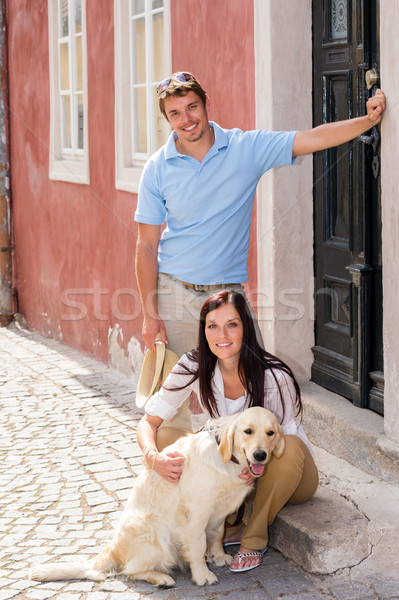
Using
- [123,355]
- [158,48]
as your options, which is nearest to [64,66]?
[158,48]

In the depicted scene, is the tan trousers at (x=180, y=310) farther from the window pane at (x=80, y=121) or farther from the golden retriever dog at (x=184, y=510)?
the window pane at (x=80, y=121)

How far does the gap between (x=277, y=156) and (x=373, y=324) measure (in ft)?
3.81

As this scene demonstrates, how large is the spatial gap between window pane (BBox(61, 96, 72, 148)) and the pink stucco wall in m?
0.41

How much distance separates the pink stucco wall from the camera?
6.49 metres

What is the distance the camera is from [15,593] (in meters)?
4.26

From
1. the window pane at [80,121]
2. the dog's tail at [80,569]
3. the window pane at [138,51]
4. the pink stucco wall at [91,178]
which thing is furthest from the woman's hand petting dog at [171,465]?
the window pane at [80,121]

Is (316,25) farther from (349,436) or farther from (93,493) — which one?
(93,493)

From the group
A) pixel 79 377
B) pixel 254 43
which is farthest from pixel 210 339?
pixel 79 377

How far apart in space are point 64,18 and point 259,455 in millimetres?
7403

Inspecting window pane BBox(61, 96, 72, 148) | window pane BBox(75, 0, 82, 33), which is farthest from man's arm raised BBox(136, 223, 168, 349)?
window pane BBox(61, 96, 72, 148)

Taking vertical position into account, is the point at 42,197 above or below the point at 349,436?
above

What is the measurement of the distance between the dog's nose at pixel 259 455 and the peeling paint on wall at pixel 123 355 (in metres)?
4.26

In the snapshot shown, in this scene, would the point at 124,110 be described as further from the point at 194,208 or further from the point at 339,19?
the point at 194,208

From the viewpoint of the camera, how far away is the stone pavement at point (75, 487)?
13.7ft
